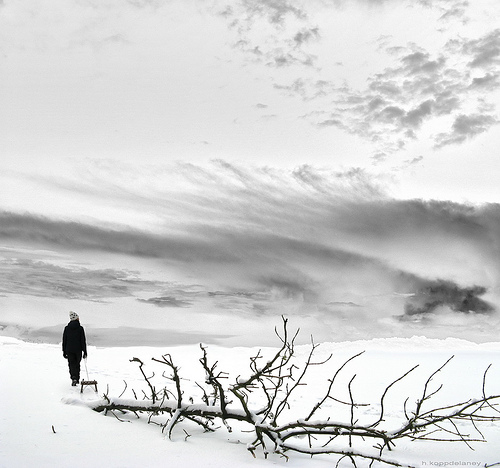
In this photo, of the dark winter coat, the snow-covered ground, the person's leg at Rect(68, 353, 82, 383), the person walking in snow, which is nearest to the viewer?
the snow-covered ground

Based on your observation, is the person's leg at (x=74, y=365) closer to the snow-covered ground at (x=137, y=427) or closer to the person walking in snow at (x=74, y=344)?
the person walking in snow at (x=74, y=344)

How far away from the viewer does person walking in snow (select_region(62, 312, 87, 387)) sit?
9.64 meters

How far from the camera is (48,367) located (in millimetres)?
11602

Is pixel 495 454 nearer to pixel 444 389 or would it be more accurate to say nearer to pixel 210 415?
pixel 210 415

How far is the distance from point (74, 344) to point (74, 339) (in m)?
0.10

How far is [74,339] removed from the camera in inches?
388

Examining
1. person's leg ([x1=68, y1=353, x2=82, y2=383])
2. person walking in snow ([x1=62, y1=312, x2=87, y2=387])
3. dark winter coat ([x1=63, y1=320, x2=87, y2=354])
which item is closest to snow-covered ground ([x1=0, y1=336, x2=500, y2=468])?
person's leg ([x1=68, y1=353, x2=82, y2=383])

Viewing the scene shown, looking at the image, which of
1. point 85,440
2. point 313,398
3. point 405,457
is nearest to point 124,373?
point 313,398

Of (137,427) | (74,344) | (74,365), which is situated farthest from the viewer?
(74,344)

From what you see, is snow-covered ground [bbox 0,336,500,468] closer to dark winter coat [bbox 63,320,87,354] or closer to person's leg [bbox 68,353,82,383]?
person's leg [bbox 68,353,82,383]

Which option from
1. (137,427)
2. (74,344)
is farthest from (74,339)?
(137,427)

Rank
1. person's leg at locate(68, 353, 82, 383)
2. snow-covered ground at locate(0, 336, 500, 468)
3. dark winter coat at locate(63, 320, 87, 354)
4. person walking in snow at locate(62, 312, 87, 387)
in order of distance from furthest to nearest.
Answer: dark winter coat at locate(63, 320, 87, 354) < person walking in snow at locate(62, 312, 87, 387) < person's leg at locate(68, 353, 82, 383) < snow-covered ground at locate(0, 336, 500, 468)

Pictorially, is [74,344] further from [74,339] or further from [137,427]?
[137,427]

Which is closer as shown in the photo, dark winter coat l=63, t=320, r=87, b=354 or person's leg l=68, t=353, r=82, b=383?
person's leg l=68, t=353, r=82, b=383
